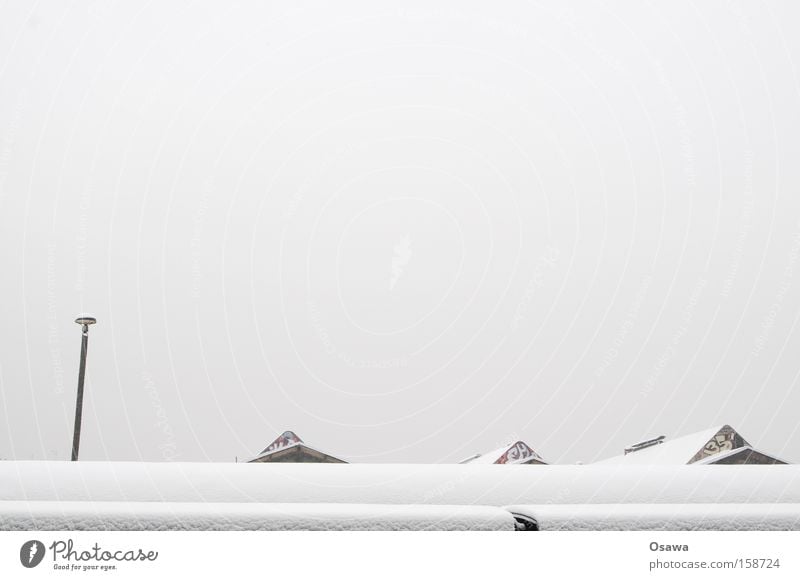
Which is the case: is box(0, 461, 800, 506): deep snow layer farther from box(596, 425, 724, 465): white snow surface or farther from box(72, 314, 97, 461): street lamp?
box(596, 425, 724, 465): white snow surface

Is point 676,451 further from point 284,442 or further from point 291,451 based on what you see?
point 284,442

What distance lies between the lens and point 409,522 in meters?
4.11

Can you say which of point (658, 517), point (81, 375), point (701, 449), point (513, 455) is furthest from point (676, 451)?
point (658, 517)

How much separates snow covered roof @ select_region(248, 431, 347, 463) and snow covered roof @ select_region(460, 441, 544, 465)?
4176mm

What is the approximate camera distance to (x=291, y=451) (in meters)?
18.6

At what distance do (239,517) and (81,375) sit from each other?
9.86 m

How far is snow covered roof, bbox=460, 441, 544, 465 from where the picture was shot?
18094mm

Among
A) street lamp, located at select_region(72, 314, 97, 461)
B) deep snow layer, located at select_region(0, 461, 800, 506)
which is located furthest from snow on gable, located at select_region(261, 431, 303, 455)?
deep snow layer, located at select_region(0, 461, 800, 506)

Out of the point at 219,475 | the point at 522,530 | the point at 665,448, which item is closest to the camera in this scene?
the point at 522,530

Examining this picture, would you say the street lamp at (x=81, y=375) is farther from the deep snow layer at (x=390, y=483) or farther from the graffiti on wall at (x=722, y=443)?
the graffiti on wall at (x=722, y=443)

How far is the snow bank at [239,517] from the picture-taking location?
3848 mm

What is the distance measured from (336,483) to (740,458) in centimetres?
1344
